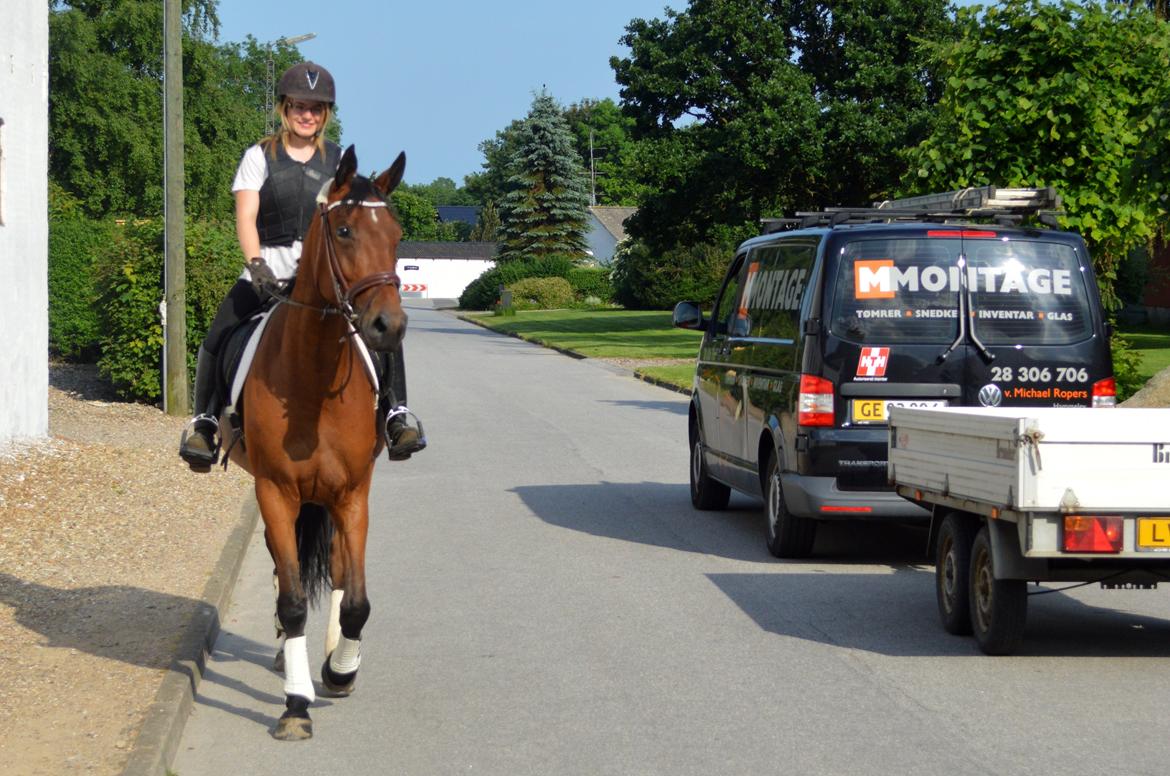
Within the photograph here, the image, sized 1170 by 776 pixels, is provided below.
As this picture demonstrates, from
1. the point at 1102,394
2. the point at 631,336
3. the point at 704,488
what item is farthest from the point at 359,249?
Answer: the point at 631,336

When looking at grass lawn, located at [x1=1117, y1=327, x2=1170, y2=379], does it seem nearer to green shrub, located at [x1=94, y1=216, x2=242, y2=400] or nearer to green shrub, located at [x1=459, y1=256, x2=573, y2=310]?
green shrub, located at [x1=94, y1=216, x2=242, y2=400]

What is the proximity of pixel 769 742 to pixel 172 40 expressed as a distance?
53.4 feet

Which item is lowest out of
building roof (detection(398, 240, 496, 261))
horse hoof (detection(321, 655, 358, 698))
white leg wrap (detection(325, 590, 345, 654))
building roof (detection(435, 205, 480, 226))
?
horse hoof (detection(321, 655, 358, 698))

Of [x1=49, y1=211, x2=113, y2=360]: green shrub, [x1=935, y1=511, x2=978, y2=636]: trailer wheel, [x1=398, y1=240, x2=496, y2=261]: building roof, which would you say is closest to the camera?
[x1=935, y1=511, x2=978, y2=636]: trailer wheel

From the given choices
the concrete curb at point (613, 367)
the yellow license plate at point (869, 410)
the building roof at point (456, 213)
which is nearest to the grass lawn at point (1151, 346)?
the concrete curb at point (613, 367)

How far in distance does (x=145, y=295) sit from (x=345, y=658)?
586 inches

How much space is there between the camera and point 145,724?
20.5 ft

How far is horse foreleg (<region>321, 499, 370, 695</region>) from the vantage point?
6.82 metres

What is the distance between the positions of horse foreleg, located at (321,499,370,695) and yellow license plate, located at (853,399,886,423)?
4320 millimetres

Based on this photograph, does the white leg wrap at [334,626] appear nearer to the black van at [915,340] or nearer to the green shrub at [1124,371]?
the black van at [915,340]

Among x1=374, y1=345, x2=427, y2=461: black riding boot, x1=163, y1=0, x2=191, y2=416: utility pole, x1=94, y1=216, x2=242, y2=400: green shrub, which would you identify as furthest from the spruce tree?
x1=374, y1=345, x2=427, y2=461: black riding boot

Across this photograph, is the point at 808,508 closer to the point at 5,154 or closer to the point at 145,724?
the point at 145,724

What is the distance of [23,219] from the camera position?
15164 millimetres

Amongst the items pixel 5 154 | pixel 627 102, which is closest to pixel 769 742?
pixel 5 154
